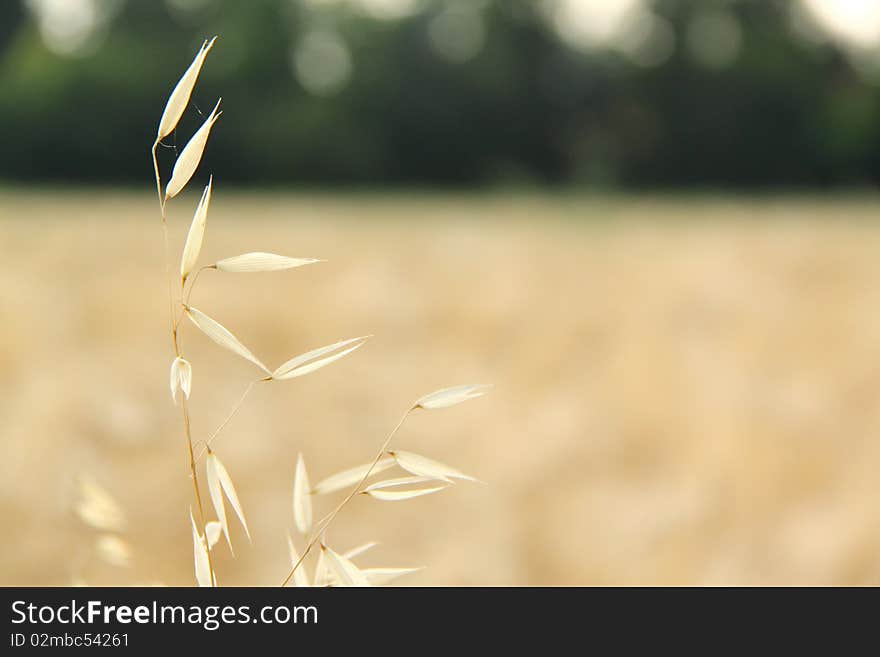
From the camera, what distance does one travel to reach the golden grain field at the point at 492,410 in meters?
1.29

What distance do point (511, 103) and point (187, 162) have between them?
38.6 ft

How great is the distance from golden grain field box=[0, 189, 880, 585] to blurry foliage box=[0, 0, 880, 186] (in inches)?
265

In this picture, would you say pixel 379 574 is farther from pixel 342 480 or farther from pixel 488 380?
pixel 488 380

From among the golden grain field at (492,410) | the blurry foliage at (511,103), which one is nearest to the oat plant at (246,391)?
the golden grain field at (492,410)

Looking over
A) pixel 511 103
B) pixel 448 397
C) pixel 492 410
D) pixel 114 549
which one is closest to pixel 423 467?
pixel 448 397

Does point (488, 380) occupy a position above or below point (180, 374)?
above

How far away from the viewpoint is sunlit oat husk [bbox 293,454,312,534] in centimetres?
25

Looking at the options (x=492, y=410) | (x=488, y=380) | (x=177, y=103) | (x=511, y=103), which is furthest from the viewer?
(x=511, y=103)

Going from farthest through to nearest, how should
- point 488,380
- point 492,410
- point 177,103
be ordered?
1. point 488,380
2. point 492,410
3. point 177,103

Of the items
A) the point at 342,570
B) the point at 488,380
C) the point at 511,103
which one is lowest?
the point at 342,570

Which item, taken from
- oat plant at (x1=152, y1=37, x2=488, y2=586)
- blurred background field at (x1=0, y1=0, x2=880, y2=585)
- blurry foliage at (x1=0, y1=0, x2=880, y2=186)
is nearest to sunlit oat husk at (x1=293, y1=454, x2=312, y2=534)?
oat plant at (x1=152, y1=37, x2=488, y2=586)

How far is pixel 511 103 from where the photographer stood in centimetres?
1152

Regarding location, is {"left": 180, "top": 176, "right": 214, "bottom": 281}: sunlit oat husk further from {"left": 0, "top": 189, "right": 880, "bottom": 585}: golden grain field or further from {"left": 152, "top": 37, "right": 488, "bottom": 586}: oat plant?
{"left": 0, "top": 189, "right": 880, "bottom": 585}: golden grain field
